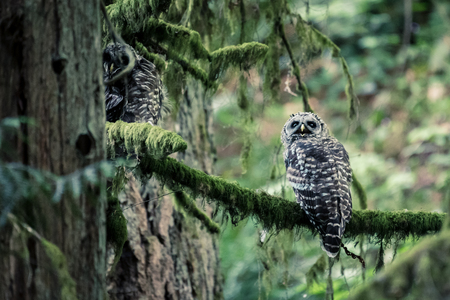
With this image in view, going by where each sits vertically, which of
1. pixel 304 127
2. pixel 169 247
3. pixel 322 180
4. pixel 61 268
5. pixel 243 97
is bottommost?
pixel 169 247

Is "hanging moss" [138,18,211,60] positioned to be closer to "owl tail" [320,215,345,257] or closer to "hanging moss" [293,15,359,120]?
"hanging moss" [293,15,359,120]

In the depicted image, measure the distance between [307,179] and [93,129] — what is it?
2.54m

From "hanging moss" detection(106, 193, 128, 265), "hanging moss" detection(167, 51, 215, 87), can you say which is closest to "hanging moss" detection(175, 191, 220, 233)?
"hanging moss" detection(106, 193, 128, 265)

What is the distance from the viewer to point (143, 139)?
2.49 m

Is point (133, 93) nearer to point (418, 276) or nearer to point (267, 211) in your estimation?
point (267, 211)

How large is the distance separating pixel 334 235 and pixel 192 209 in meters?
1.28

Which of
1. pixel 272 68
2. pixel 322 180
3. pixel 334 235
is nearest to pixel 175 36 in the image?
pixel 272 68

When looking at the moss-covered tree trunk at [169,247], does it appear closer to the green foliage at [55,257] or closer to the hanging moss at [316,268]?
the hanging moss at [316,268]

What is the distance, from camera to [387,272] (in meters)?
1.52

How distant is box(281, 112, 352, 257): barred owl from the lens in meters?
3.46

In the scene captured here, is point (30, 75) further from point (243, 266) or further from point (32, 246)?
point (243, 266)

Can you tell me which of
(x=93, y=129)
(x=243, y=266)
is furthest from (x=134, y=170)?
(x=243, y=266)

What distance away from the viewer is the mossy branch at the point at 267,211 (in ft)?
9.50

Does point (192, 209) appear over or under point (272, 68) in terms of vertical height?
under
